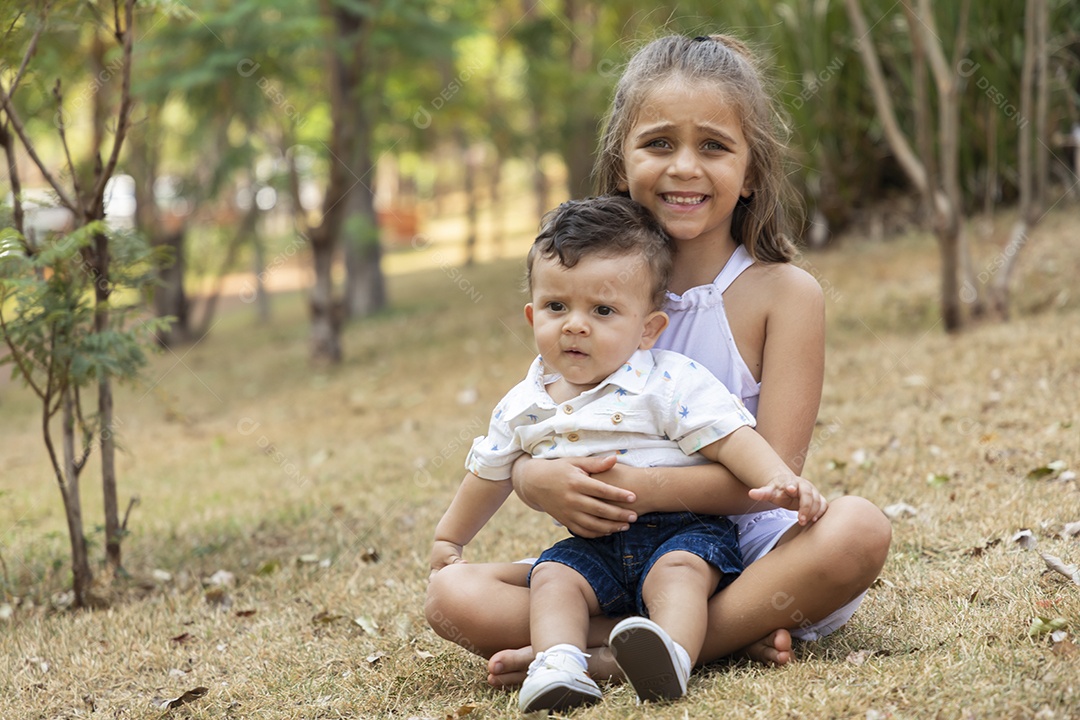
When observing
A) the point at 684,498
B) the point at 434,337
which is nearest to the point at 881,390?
the point at 684,498

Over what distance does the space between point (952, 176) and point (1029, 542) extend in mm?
4251

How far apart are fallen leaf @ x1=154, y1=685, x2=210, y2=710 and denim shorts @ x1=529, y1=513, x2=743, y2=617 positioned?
1.04 m

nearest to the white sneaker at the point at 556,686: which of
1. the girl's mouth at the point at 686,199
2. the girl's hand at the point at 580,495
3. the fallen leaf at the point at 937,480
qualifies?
the girl's hand at the point at 580,495

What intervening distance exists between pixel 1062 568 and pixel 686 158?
4.82 ft

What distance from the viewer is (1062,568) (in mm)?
2914

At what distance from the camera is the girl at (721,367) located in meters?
2.56

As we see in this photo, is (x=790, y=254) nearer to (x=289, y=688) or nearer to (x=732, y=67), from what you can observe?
(x=732, y=67)

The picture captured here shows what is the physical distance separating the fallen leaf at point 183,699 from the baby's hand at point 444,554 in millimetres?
760

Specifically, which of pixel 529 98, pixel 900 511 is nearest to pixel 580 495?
pixel 900 511

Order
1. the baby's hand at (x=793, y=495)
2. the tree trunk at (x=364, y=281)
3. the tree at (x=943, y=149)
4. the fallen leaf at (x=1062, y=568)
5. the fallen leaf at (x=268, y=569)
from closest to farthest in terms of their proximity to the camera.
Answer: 1. the baby's hand at (x=793, y=495)
2. the fallen leaf at (x=1062, y=568)
3. the fallen leaf at (x=268, y=569)
4. the tree at (x=943, y=149)
5. the tree trunk at (x=364, y=281)

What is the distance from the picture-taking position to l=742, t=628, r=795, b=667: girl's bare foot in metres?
2.58

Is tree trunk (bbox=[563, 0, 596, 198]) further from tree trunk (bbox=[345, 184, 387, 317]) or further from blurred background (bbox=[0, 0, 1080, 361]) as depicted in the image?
tree trunk (bbox=[345, 184, 387, 317])

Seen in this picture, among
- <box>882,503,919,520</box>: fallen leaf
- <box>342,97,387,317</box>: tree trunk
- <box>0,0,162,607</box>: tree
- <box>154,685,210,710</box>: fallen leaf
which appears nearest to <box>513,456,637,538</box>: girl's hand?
<box>154,685,210,710</box>: fallen leaf

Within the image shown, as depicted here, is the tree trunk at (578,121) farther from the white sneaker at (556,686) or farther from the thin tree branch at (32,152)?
the white sneaker at (556,686)
